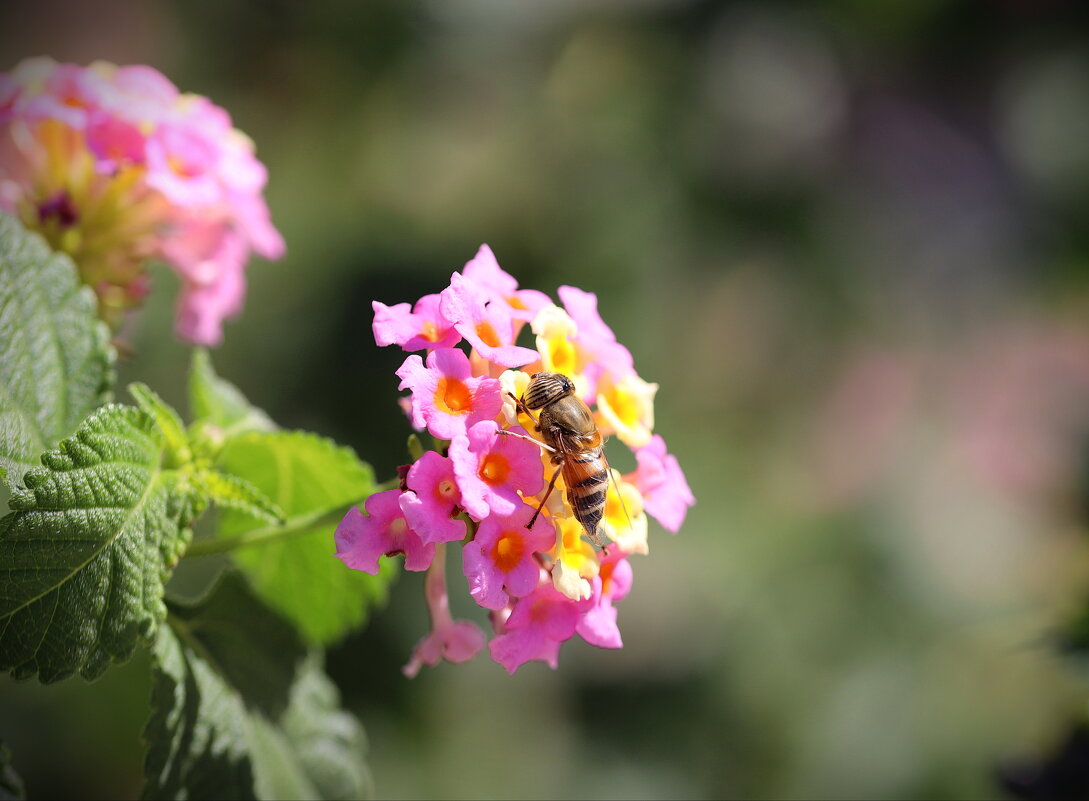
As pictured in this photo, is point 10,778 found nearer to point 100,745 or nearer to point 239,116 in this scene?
point 100,745

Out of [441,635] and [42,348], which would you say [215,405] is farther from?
[441,635]

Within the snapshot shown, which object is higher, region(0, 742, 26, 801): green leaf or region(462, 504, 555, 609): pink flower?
region(462, 504, 555, 609): pink flower

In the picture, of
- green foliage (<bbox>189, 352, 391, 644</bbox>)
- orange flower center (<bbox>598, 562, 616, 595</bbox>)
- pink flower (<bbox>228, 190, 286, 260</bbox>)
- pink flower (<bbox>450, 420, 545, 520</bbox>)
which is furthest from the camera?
pink flower (<bbox>228, 190, 286, 260</bbox>)

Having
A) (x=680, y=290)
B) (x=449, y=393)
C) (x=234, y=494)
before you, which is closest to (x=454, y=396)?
(x=449, y=393)

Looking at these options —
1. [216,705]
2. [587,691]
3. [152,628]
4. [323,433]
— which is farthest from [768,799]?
[152,628]

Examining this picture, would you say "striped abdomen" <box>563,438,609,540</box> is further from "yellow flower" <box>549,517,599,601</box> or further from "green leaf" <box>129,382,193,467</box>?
"green leaf" <box>129,382,193,467</box>

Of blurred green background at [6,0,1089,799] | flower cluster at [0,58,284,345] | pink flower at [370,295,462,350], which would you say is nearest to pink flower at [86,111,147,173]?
flower cluster at [0,58,284,345]

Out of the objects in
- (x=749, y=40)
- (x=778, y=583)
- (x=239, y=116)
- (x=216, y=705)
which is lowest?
(x=216, y=705)
